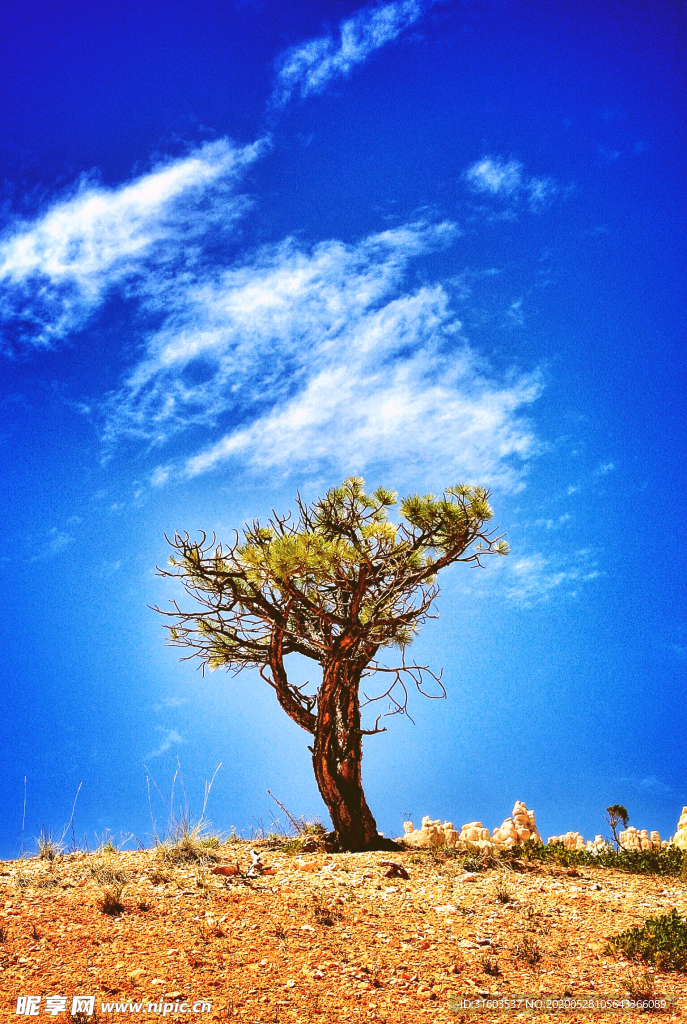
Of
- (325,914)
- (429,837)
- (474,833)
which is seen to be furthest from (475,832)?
(325,914)

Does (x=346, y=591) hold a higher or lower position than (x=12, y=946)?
higher

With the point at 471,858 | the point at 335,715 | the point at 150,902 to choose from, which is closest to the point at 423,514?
the point at 335,715

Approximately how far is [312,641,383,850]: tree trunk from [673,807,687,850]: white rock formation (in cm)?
509

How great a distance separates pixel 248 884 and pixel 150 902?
112cm

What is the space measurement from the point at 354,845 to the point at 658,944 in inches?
183

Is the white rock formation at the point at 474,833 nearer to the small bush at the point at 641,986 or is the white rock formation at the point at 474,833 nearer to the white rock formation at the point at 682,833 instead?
the white rock formation at the point at 682,833

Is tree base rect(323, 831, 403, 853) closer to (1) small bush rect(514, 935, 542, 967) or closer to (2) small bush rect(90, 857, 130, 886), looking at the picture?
(2) small bush rect(90, 857, 130, 886)

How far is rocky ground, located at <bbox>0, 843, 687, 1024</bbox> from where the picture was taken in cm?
574

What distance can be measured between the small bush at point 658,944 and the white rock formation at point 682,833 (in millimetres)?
5207

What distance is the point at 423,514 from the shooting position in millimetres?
10891

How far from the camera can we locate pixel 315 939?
6809 mm

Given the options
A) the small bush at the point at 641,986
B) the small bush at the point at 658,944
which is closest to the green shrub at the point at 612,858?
the small bush at the point at 658,944

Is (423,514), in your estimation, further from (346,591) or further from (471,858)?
(471,858)

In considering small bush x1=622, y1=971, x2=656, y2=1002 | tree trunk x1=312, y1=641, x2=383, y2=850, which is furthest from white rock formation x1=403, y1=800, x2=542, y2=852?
small bush x1=622, y1=971, x2=656, y2=1002
